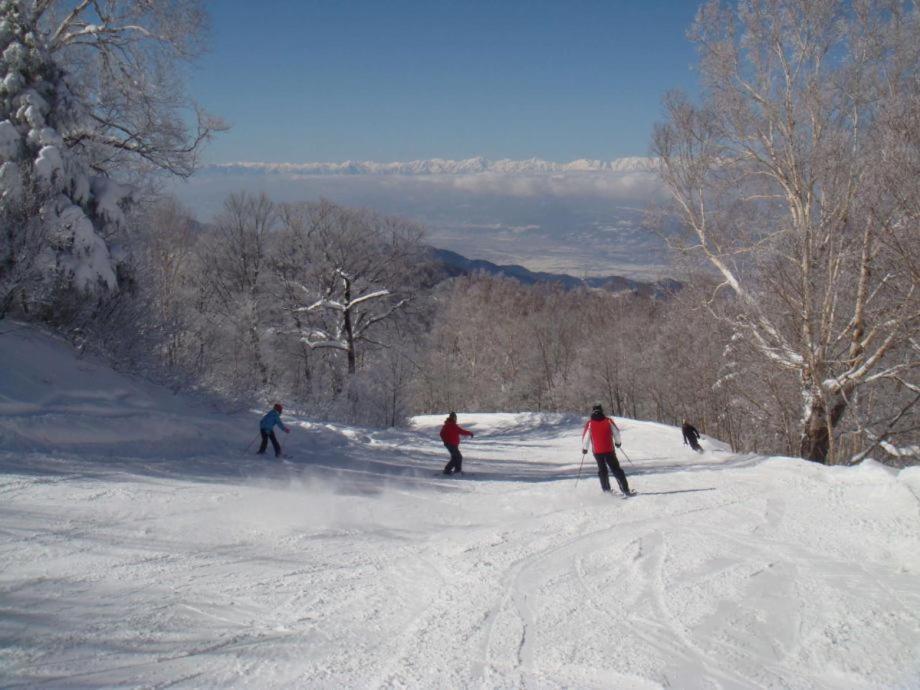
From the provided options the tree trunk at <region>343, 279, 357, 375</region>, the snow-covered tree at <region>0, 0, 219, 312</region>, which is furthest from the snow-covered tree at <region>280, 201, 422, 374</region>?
the snow-covered tree at <region>0, 0, 219, 312</region>

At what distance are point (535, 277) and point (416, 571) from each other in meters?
95.3

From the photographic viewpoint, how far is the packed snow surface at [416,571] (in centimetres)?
471

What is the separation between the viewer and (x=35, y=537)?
6887 millimetres

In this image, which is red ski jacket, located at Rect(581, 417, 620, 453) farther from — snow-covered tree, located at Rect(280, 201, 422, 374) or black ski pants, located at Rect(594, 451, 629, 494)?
snow-covered tree, located at Rect(280, 201, 422, 374)

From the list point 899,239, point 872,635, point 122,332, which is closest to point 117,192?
point 122,332

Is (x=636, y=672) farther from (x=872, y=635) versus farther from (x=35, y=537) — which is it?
(x=35, y=537)

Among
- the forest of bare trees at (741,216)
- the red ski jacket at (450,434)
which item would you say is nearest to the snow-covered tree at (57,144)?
the forest of bare trees at (741,216)

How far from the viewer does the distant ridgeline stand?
116 ft

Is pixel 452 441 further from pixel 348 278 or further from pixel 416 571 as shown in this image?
pixel 348 278

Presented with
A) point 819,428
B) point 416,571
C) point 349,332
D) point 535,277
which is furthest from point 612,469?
point 535,277

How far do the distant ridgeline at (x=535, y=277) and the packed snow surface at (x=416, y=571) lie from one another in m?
14.0

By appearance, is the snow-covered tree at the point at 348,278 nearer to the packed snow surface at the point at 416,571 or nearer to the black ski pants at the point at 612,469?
the packed snow surface at the point at 416,571

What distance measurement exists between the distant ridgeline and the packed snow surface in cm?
1399

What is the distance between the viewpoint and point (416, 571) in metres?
6.81
